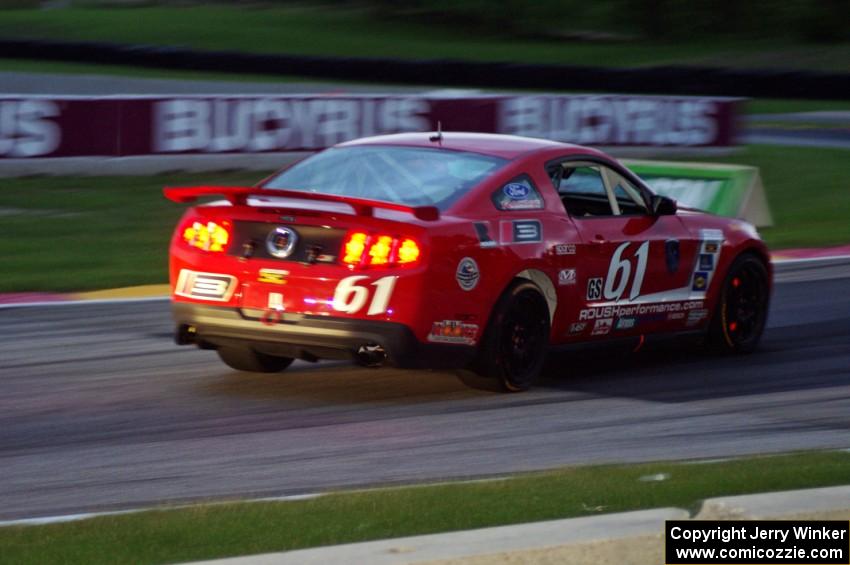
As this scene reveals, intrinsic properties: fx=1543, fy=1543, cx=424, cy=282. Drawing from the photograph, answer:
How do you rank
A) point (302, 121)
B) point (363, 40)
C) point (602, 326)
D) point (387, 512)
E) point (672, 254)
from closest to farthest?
point (387, 512) → point (602, 326) → point (672, 254) → point (302, 121) → point (363, 40)

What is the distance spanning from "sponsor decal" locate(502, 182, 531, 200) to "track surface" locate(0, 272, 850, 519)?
106 cm

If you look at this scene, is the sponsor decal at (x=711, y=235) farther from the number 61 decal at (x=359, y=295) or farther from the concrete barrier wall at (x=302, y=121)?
the concrete barrier wall at (x=302, y=121)

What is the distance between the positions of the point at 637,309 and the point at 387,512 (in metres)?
3.81

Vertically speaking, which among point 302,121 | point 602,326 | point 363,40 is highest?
point 602,326

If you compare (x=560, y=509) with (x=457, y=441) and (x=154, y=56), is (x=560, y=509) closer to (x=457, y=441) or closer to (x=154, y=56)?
(x=457, y=441)

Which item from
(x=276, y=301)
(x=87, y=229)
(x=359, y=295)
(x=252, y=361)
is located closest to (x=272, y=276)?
(x=276, y=301)

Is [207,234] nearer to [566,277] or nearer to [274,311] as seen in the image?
[274,311]

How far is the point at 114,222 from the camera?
1695 cm

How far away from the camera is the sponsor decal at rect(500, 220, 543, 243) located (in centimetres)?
→ 802

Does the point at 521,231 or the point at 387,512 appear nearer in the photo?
the point at 387,512

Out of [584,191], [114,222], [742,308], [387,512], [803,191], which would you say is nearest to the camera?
[387,512]

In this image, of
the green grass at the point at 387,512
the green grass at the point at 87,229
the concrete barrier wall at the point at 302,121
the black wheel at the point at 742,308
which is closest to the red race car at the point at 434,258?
the black wheel at the point at 742,308

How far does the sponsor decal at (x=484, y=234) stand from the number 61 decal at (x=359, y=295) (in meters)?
0.58

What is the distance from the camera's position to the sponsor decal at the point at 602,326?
28.6 ft
